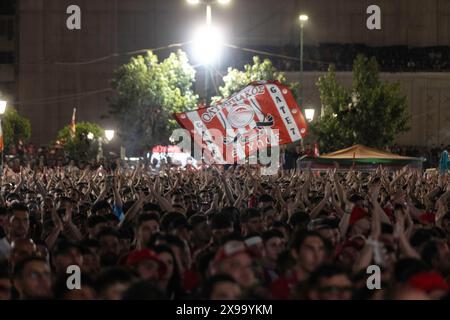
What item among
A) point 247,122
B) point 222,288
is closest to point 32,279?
A: point 222,288

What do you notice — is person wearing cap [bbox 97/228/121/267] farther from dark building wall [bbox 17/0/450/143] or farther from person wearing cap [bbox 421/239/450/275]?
dark building wall [bbox 17/0/450/143]

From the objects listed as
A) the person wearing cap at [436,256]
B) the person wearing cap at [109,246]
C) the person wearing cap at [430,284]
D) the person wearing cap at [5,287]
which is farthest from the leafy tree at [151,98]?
the person wearing cap at [430,284]

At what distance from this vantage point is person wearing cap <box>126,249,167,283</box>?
307 inches

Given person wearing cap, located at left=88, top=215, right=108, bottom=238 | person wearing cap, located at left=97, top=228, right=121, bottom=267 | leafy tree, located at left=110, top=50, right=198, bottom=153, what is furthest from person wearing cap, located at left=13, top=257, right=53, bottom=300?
leafy tree, located at left=110, top=50, right=198, bottom=153

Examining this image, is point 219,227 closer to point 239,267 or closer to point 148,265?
point 148,265

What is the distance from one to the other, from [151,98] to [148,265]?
111ft

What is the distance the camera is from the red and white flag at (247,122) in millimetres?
23844

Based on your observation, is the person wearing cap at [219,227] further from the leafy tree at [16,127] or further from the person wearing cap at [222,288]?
the leafy tree at [16,127]

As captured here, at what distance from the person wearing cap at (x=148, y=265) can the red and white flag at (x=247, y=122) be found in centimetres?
1564

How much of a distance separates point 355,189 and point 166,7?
1543 inches

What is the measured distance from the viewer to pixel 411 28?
55.5 m

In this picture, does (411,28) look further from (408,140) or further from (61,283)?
(61,283)

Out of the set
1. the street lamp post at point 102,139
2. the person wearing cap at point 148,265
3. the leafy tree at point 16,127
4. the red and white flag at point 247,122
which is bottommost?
the person wearing cap at point 148,265

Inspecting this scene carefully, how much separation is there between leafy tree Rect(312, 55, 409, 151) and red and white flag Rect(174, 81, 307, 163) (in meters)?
18.5
